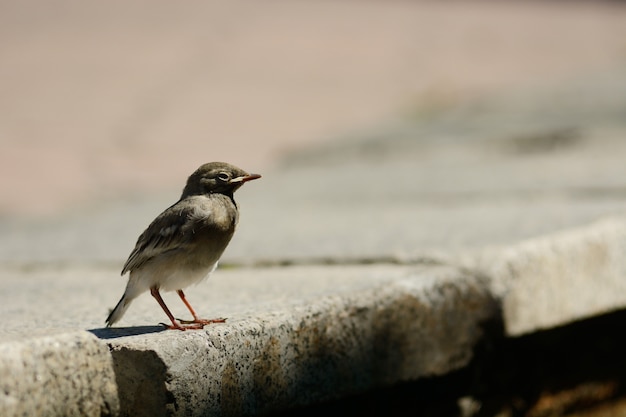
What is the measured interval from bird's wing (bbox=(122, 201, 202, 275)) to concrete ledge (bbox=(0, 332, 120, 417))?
0.95 ft

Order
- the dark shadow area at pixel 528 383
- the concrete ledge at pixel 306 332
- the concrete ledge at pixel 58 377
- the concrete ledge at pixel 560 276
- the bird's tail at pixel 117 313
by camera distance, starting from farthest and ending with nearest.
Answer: the concrete ledge at pixel 560 276 → the dark shadow area at pixel 528 383 → the bird's tail at pixel 117 313 → the concrete ledge at pixel 306 332 → the concrete ledge at pixel 58 377

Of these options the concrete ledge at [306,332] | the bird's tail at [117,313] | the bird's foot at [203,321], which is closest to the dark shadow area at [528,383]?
the concrete ledge at [306,332]

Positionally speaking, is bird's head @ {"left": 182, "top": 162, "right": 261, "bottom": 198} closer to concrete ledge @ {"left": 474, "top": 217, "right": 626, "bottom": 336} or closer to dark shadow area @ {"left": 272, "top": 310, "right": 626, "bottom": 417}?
dark shadow area @ {"left": 272, "top": 310, "right": 626, "bottom": 417}

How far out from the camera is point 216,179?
1811 millimetres

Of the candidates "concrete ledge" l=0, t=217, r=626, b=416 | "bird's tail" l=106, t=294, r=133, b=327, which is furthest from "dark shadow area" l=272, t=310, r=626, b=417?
"bird's tail" l=106, t=294, r=133, b=327

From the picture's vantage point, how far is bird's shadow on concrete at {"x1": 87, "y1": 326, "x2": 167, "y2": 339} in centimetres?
156

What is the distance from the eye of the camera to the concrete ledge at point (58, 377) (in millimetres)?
1316

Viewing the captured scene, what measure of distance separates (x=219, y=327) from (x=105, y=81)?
6088 mm

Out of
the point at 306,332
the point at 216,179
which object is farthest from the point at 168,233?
the point at 306,332

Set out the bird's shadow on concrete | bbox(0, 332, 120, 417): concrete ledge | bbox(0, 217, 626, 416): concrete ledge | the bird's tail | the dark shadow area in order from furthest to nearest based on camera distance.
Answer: the dark shadow area
the bird's tail
the bird's shadow on concrete
bbox(0, 217, 626, 416): concrete ledge
bbox(0, 332, 120, 417): concrete ledge

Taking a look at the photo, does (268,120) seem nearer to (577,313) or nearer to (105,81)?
(105,81)

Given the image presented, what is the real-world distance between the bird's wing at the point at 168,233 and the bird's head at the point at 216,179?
7cm

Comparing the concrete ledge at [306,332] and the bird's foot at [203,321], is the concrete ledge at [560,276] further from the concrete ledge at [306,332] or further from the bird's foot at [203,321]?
the bird's foot at [203,321]

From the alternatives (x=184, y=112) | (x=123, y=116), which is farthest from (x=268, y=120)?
(x=123, y=116)
